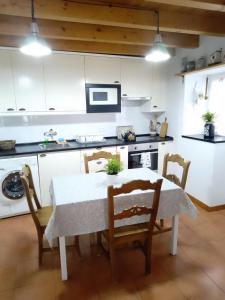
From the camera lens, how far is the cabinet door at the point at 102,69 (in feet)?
10.9

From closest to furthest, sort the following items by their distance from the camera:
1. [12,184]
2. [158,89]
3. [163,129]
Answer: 1. [12,184]
2. [158,89]
3. [163,129]

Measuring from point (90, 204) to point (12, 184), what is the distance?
67.1 inches

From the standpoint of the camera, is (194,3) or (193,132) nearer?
(194,3)

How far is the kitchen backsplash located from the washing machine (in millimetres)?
632

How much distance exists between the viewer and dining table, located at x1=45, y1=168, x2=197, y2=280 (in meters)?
1.68

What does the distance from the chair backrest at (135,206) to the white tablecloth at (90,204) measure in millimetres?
92

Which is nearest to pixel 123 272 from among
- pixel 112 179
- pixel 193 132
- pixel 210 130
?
pixel 112 179

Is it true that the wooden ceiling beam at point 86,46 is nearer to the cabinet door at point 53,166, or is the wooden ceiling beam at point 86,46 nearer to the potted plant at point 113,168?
the cabinet door at point 53,166

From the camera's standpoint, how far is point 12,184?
296cm

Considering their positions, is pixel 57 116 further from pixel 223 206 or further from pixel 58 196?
pixel 223 206

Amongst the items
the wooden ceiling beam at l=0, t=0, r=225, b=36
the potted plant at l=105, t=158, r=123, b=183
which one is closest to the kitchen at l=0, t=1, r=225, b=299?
the wooden ceiling beam at l=0, t=0, r=225, b=36

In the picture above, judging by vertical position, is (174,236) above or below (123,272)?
above

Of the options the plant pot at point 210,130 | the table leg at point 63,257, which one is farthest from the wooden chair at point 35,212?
the plant pot at point 210,130

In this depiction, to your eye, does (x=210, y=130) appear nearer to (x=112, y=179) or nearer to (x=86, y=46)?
(x=112, y=179)
